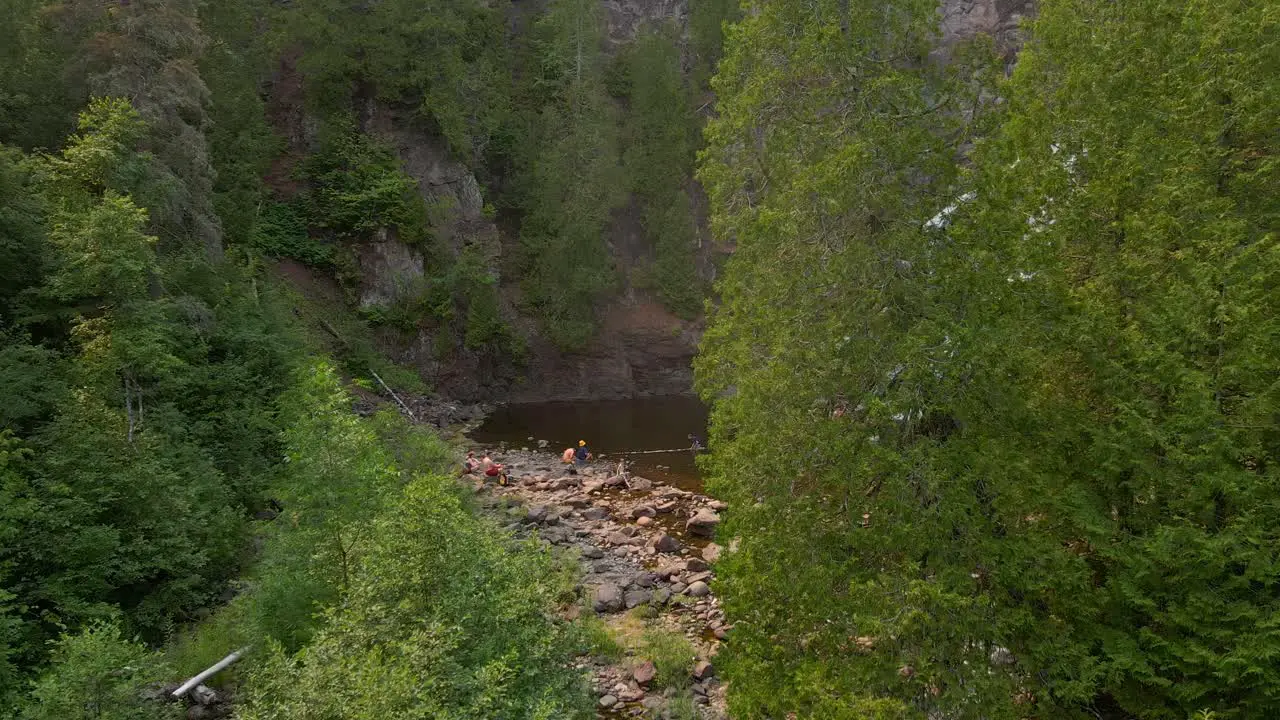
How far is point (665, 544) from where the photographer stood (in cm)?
2006

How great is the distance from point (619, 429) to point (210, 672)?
2437cm

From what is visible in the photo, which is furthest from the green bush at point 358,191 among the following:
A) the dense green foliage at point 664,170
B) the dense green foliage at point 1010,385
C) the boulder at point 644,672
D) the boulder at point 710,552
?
the dense green foliage at point 1010,385

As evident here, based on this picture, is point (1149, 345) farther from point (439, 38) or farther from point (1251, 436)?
point (439, 38)

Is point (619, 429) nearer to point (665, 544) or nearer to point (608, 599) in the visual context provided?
point (665, 544)

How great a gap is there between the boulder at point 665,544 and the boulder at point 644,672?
251 inches

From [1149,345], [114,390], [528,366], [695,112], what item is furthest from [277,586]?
[695,112]

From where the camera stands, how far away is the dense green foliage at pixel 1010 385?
753 centimetres

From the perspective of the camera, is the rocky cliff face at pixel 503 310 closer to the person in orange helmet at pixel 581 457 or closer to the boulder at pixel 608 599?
the person in orange helmet at pixel 581 457

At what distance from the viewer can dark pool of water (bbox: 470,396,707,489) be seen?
1130 inches

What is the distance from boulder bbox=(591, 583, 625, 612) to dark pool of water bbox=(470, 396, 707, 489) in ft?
29.5

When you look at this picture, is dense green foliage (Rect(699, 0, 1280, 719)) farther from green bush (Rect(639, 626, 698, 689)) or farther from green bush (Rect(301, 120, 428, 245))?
green bush (Rect(301, 120, 428, 245))

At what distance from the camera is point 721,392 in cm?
1185

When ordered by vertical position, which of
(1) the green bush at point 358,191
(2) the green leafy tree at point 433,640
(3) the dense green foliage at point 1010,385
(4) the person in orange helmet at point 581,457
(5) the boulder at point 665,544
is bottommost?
(5) the boulder at point 665,544

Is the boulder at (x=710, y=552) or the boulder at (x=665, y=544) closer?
the boulder at (x=710, y=552)
